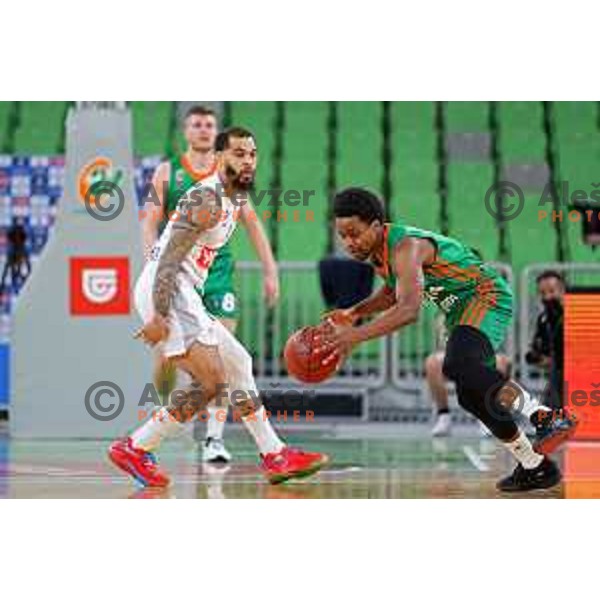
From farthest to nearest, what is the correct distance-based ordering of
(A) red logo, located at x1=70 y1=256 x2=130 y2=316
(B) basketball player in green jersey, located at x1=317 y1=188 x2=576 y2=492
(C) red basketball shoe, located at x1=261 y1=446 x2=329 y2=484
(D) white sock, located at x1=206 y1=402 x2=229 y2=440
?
(A) red logo, located at x1=70 y1=256 x2=130 y2=316 < (D) white sock, located at x1=206 y1=402 x2=229 y2=440 < (C) red basketball shoe, located at x1=261 y1=446 x2=329 y2=484 < (B) basketball player in green jersey, located at x1=317 y1=188 x2=576 y2=492

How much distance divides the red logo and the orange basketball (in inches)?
102

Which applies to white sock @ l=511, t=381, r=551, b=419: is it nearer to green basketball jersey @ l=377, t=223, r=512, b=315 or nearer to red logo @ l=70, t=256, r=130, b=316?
green basketball jersey @ l=377, t=223, r=512, b=315

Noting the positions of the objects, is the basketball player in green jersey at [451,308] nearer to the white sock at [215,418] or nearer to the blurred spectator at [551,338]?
the white sock at [215,418]

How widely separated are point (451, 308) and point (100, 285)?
3230 mm

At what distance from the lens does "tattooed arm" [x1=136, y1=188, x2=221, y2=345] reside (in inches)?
243

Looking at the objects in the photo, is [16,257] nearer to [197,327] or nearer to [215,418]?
[215,418]

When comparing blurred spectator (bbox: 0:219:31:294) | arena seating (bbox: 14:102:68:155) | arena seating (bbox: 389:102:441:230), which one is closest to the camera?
blurred spectator (bbox: 0:219:31:294)

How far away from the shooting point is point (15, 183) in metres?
11.1

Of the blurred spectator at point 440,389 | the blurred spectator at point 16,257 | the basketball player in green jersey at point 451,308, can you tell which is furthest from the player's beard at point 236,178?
the blurred spectator at point 16,257

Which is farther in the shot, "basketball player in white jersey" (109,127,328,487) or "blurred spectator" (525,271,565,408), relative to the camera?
"blurred spectator" (525,271,565,408)

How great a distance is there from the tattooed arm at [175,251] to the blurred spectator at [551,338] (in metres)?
3.98

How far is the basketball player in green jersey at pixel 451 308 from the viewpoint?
5.97 meters

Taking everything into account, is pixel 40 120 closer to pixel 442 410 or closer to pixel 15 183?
pixel 15 183

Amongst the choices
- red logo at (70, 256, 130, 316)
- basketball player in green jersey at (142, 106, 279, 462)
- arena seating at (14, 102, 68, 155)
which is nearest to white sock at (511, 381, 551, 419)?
basketball player in green jersey at (142, 106, 279, 462)
